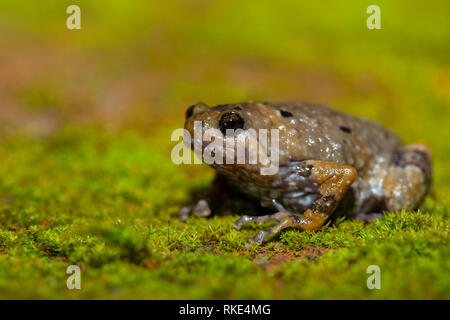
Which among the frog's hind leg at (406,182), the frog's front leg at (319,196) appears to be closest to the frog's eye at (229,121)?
the frog's front leg at (319,196)

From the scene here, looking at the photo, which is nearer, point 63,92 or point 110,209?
point 110,209

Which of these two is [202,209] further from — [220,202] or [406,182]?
[406,182]

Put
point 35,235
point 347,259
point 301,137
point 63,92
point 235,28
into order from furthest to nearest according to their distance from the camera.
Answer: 1. point 235,28
2. point 63,92
3. point 301,137
4. point 35,235
5. point 347,259

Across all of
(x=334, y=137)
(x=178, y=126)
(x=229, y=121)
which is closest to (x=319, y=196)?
(x=334, y=137)

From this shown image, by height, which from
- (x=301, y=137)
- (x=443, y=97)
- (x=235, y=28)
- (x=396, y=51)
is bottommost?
(x=301, y=137)

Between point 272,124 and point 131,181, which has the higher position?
point 272,124

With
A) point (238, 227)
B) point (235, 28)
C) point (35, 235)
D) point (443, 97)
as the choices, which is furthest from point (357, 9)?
point (35, 235)

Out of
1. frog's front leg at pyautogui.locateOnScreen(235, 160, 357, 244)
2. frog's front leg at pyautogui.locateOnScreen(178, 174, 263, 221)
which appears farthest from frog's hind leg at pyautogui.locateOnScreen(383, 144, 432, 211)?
frog's front leg at pyautogui.locateOnScreen(178, 174, 263, 221)

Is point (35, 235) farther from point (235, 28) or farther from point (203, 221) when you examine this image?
point (235, 28)
